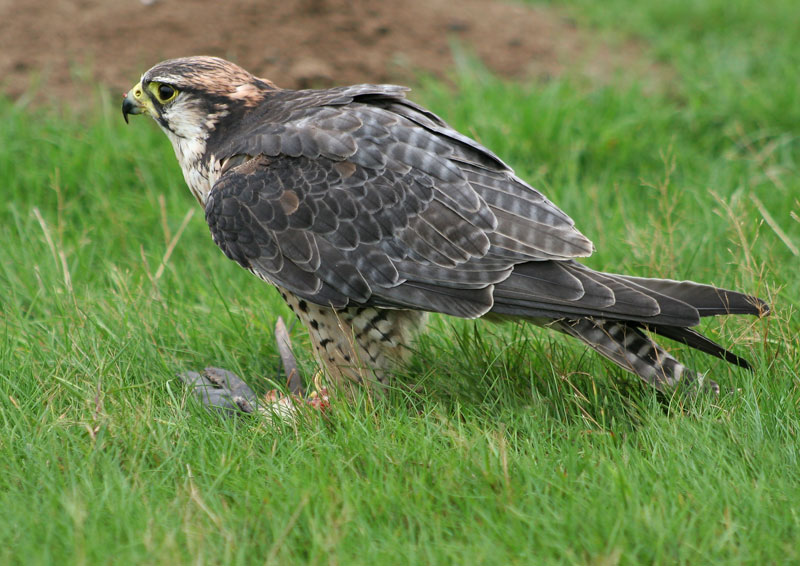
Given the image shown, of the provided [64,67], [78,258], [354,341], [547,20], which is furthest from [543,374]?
[547,20]

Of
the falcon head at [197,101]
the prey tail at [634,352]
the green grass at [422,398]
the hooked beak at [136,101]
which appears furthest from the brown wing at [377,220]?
the hooked beak at [136,101]

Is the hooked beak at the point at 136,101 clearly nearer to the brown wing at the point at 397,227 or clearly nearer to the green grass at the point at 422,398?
the brown wing at the point at 397,227

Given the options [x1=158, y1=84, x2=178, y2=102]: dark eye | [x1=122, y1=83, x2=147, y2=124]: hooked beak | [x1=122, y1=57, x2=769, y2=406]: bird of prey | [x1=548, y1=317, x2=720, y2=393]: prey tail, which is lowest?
[x1=548, y1=317, x2=720, y2=393]: prey tail

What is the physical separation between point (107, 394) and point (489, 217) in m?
1.69

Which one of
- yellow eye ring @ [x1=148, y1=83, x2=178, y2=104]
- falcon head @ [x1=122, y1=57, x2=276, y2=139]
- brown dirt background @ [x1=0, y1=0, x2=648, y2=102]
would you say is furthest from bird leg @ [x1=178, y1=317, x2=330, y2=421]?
brown dirt background @ [x1=0, y1=0, x2=648, y2=102]

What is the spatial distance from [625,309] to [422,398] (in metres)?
0.90

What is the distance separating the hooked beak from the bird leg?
117 centimetres

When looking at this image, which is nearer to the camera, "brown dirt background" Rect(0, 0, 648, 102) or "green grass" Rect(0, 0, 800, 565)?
"green grass" Rect(0, 0, 800, 565)

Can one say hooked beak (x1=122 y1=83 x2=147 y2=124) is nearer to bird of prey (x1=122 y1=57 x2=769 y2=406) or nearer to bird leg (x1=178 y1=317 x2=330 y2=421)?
bird of prey (x1=122 y1=57 x2=769 y2=406)

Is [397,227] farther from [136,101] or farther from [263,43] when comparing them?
[263,43]

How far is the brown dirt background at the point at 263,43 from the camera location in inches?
271

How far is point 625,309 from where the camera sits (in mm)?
3650

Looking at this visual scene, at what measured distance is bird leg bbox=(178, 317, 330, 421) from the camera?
3832 millimetres

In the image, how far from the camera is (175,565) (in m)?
2.82
